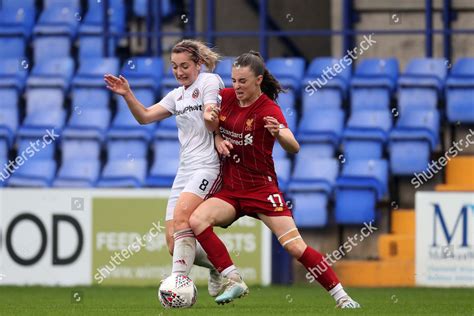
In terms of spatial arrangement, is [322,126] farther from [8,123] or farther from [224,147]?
[224,147]

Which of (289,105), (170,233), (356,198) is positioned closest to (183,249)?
(170,233)

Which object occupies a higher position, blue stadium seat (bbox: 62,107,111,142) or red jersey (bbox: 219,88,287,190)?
blue stadium seat (bbox: 62,107,111,142)

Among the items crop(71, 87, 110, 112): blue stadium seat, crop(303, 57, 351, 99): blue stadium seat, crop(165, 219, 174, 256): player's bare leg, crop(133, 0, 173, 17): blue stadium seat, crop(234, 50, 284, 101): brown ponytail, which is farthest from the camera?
crop(133, 0, 173, 17): blue stadium seat

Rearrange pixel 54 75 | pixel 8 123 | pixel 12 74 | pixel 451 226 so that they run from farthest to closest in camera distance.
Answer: pixel 12 74, pixel 54 75, pixel 8 123, pixel 451 226

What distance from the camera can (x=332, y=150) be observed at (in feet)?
55.1

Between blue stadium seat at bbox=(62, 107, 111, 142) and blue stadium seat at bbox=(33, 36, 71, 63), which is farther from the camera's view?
blue stadium seat at bbox=(33, 36, 71, 63)

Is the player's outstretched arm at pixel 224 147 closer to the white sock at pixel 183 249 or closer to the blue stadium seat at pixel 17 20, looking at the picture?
the white sock at pixel 183 249

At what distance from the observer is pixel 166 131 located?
17281mm

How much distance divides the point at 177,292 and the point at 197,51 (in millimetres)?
1854

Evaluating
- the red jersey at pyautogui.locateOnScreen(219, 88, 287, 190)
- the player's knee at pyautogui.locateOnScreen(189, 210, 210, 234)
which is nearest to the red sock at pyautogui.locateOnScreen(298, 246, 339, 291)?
the red jersey at pyautogui.locateOnScreen(219, 88, 287, 190)

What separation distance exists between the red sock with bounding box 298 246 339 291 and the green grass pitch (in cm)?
22

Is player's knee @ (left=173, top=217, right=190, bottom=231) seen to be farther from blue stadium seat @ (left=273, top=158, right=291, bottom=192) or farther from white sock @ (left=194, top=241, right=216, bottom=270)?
blue stadium seat @ (left=273, top=158, right=291, bottom=192)

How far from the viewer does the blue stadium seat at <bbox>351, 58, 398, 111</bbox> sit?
17.3 metres

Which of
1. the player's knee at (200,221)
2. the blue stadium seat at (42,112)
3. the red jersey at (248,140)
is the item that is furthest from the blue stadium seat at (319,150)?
the player's knee at (200,221)
